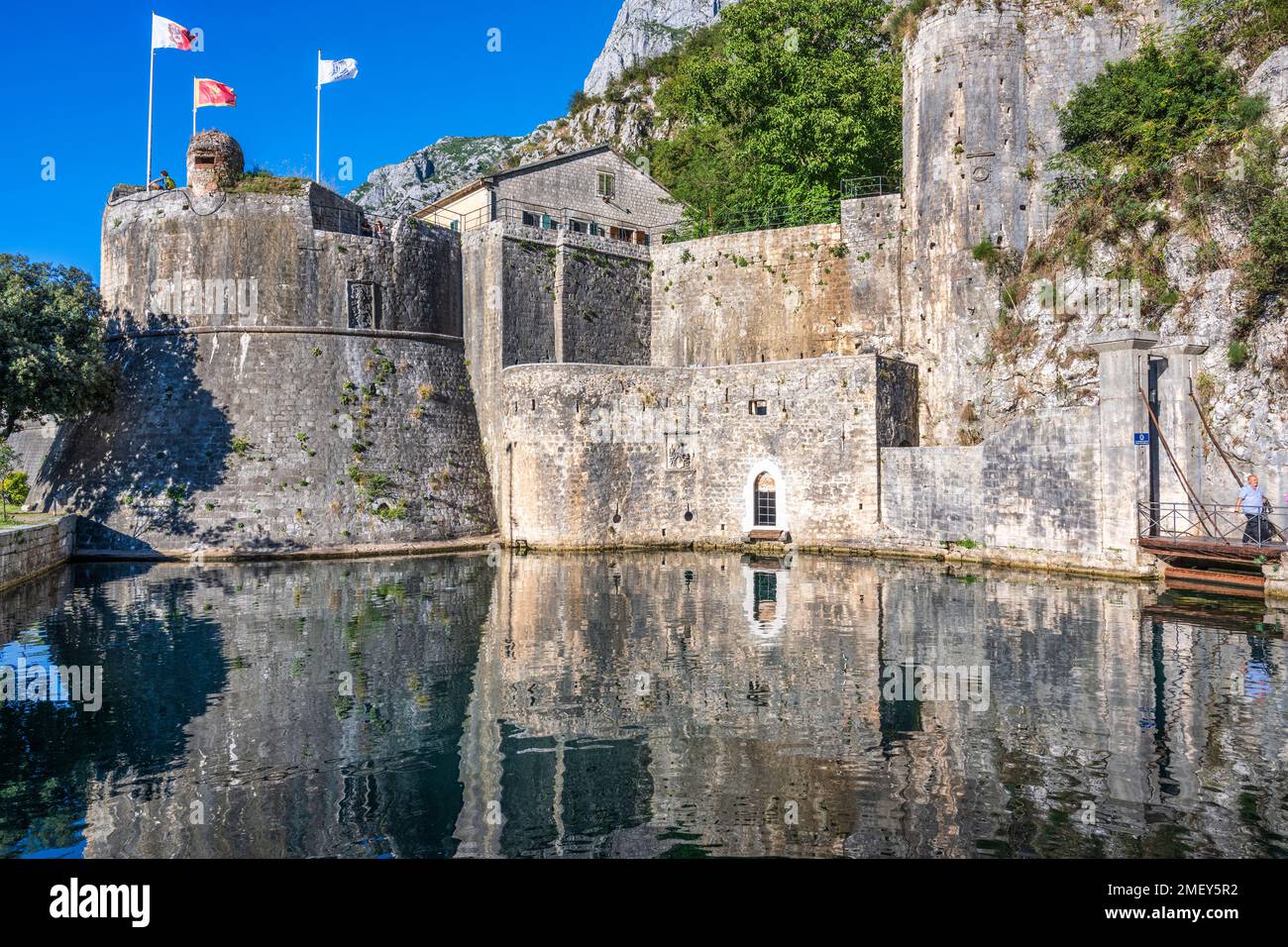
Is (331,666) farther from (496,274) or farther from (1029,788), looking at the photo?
(496,274)

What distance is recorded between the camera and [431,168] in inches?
4028

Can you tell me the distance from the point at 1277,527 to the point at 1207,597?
2.37 metres

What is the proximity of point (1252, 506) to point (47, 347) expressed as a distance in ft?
96.5

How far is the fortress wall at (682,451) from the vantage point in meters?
25.7

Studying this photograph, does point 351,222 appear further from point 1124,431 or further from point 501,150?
point 501,150

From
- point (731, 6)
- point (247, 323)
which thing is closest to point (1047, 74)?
point (731, 6)

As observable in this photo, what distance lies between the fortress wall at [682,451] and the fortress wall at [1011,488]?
1.19m

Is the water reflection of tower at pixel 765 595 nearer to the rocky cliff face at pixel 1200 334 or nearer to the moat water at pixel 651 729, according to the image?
the moat water at pixel 651 729

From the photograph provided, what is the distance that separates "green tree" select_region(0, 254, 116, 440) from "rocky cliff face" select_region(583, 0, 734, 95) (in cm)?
7803

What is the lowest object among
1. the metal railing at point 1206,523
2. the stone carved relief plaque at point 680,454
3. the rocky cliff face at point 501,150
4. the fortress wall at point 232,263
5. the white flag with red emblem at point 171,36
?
the metal railing at point 1206,523

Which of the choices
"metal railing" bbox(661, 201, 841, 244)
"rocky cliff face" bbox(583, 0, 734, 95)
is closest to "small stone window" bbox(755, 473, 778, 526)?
"metal railing" bbox(661, 201, 841, 244)

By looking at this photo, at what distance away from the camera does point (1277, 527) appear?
18.5m

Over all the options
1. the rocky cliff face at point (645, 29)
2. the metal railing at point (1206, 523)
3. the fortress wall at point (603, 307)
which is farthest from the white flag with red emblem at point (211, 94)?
the rocky cliff face at point (645, 29)
